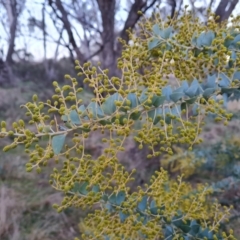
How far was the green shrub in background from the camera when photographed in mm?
636

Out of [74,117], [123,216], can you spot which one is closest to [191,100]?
[74,117]

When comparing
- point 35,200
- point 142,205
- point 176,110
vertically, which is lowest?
point 35,200

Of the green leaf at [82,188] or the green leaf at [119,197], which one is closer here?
the green leaf at [82,188]

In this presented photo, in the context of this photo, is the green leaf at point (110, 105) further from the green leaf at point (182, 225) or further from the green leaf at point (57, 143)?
the green leaf at point (182, 225)

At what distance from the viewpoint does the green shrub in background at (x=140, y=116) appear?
0.64 metres

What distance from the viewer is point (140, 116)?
718 mm

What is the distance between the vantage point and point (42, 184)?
3.63m

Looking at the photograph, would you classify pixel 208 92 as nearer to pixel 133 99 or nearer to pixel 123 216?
pixel 133 99

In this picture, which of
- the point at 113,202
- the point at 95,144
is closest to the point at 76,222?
the point at 95,144

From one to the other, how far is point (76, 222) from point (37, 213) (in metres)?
0.36

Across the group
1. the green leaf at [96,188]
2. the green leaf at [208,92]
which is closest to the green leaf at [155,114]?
the green leaf at [208,92]

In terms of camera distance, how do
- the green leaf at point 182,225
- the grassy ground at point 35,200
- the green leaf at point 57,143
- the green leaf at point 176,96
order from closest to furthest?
the green leaf at point 57,143 < the green leaf at point 176,96 < the green leaf at point 182,225 < the grassy ground at point 35,200

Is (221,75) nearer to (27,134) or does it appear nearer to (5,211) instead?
(27,134)

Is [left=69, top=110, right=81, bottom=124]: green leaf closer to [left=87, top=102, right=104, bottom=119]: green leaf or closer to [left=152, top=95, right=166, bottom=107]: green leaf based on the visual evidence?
[left=87, top=102, right=104, bottom=119]: green leaf
